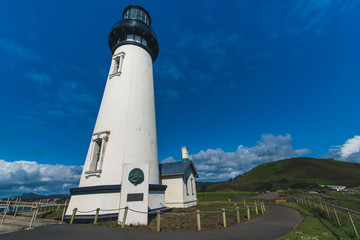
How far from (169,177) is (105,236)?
35.9 ft

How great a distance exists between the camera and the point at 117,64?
16.4m

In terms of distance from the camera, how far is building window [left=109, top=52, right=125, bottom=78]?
15.2 meters

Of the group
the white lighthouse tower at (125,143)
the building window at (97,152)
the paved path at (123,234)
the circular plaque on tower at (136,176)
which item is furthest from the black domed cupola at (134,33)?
the paved path at (123,234)

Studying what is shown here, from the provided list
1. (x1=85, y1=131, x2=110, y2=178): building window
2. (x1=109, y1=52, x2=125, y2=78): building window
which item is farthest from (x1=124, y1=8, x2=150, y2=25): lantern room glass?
(x1=85, y1=131, x2=110, y2=178): building window

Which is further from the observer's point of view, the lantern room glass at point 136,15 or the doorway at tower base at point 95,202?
the lantern room glass at point 136,15

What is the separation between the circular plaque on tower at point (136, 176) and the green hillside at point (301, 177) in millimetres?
73210

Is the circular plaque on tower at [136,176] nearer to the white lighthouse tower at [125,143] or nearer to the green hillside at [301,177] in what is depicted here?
the white lighthouse tower at [125,143]

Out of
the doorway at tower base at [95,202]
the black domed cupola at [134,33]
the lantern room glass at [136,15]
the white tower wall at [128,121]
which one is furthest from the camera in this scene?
the lantern room glass at [136,15]

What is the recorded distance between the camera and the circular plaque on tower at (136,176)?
33.4 ft

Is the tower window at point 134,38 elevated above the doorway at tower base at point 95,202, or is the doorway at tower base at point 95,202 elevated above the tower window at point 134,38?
the tower window at point 134,38

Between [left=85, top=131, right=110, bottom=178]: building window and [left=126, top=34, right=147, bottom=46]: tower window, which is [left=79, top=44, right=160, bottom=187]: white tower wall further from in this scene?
[left=126, top=34, right=147, bottom=46]: tower window

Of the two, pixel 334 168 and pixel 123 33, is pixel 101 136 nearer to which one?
pixel 123 33

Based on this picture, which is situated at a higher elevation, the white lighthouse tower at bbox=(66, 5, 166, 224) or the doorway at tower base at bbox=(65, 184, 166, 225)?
the white lighthouse tower at bbox=(66, 5, 166, 224)

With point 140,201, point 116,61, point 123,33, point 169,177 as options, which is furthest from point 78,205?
point 123,33
